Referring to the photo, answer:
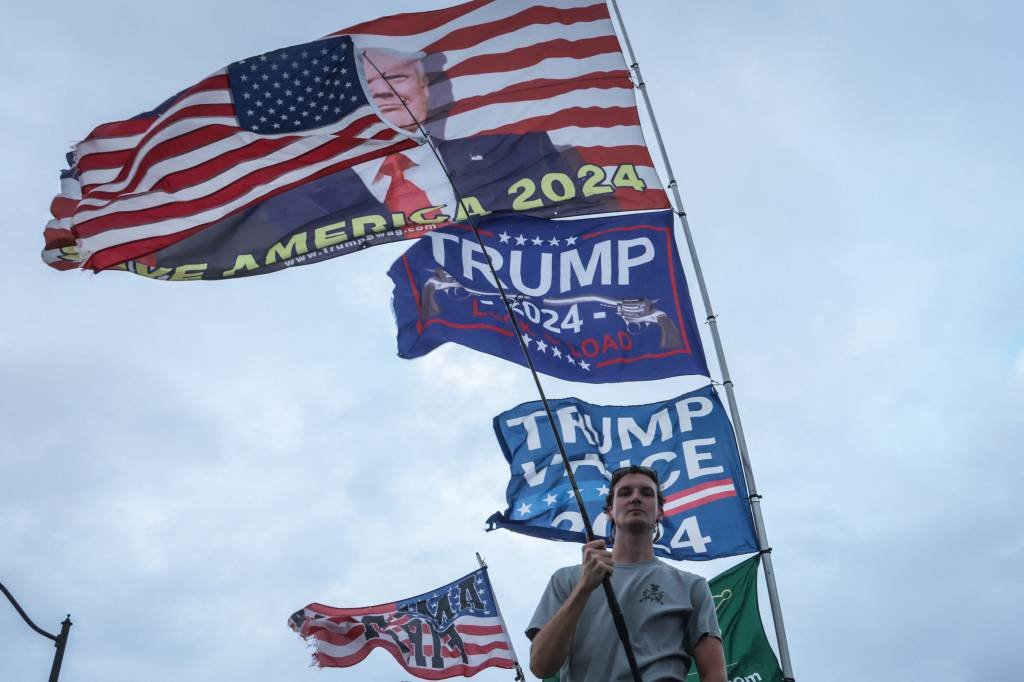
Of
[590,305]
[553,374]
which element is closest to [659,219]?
[590,305]

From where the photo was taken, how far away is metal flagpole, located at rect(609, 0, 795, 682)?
7256 mm

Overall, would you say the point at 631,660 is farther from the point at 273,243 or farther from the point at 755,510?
the point at 273,243

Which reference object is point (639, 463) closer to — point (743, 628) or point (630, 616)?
point (743, 628)

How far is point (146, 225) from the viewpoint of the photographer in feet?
32.9

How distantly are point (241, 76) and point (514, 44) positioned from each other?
2810mm

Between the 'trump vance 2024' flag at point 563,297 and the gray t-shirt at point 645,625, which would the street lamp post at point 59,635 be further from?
the gray t-shirt at point 645,625

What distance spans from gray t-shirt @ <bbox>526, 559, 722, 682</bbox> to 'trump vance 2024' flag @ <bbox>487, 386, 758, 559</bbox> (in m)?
3.78

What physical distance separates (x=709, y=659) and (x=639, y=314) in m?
5.20

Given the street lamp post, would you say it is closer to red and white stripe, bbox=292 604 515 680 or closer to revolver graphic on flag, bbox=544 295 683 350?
revolver graphic on flag, bbox=544 295 683 350

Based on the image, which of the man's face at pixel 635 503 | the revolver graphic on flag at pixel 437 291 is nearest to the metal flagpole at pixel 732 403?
the revolver graphic on flag at pixel 437 291

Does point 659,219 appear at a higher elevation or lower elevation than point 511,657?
higher

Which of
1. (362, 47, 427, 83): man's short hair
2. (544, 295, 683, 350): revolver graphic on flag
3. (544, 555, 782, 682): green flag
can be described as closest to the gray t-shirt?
(544, 555, 782, 682): green flag

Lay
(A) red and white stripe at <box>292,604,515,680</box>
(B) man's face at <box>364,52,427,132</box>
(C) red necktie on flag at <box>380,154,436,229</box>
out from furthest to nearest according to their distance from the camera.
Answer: (A) red and white stripe at <box>292,604,515,680</box>, (B) man's face at <box>364,52,427,132</box>, (C) red necktie on flag at <box>380,154,436,229</box>

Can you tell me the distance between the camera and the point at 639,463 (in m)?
8.20
